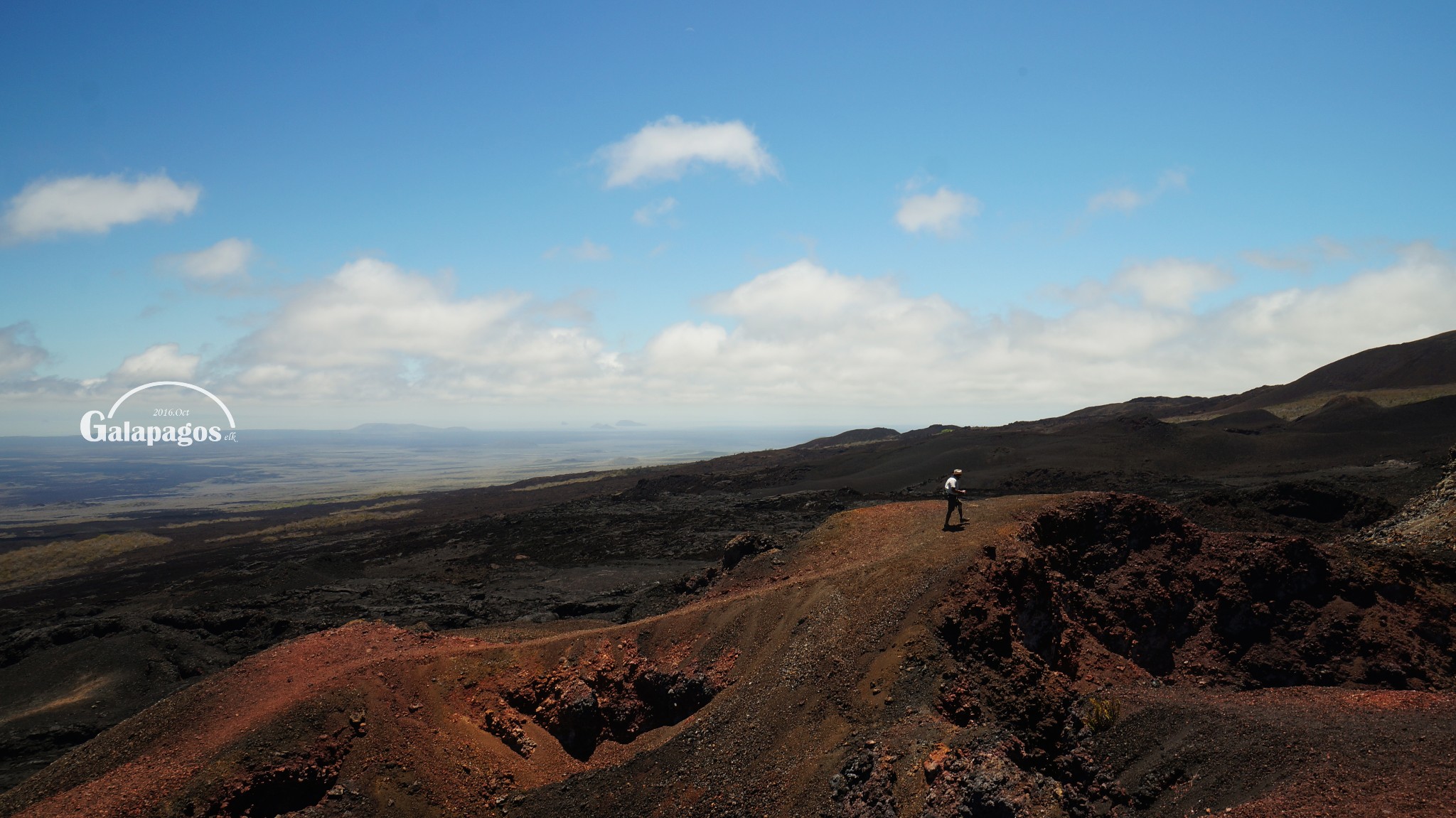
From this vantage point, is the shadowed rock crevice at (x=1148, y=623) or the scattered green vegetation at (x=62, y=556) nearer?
the shadowed rock crevice at (x=1148, y=623)

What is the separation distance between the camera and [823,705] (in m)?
12.7

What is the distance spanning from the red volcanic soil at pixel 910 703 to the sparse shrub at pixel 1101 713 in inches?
2.2

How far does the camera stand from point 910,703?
1194 cm

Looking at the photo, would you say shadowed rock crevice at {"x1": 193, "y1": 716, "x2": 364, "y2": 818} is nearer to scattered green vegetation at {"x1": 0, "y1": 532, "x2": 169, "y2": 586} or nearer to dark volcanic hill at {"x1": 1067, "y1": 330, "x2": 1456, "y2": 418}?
scattered green vegetation at {"x1": 0, "y1": 532, "x2": 169, "y2": 586}

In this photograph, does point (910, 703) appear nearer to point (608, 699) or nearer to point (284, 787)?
point (608, 699)

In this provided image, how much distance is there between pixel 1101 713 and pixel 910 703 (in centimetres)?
362

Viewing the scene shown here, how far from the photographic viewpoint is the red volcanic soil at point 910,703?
10.2m

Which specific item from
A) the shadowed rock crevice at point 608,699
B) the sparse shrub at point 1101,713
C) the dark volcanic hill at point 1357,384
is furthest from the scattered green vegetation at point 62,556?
the dark volcanic hill at point 1357,384

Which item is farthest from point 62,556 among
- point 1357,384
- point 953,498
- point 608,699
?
point 1357,384

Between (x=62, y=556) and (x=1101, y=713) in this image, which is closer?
(x=1101, y=713)

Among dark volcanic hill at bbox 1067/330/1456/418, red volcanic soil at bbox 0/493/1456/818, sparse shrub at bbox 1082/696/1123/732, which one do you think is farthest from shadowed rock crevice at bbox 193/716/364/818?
dark volcanic hill at bbox 1067/330/1456/418

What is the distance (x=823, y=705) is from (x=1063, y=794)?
13.5 ft

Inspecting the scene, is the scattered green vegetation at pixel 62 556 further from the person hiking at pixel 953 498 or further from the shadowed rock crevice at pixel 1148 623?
the shadowed rock crevice at pixel 1148 623

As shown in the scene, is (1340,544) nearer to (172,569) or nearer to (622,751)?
(622,751)
